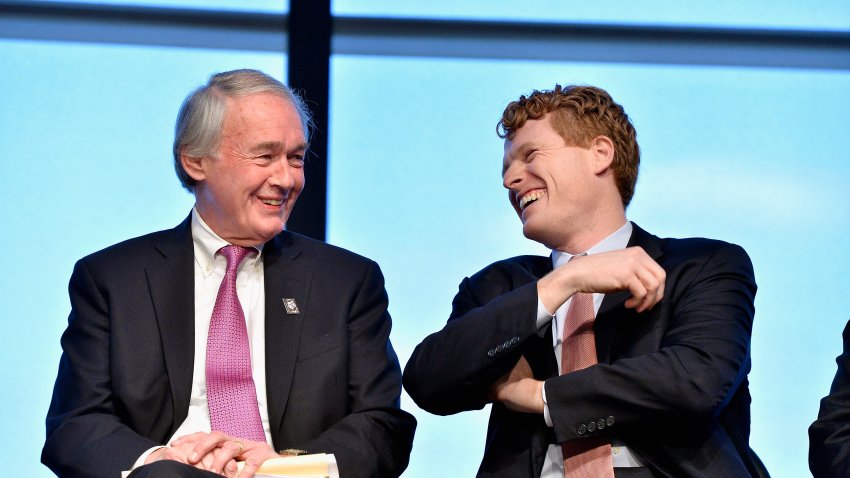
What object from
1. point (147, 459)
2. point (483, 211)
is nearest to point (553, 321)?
point (147, 459)

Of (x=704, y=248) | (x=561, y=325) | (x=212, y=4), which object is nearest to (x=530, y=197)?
(x=561, y=325)

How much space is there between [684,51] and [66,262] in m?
2.31

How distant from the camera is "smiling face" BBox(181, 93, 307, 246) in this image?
A: 285 centimetres

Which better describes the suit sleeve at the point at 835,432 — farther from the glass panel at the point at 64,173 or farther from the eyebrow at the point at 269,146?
the glass panel at the point at 64,173

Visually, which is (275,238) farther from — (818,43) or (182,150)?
(818,43)

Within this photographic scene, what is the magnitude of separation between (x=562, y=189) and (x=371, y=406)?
2.19 feet

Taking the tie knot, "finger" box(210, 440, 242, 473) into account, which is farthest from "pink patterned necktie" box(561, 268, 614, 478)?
the tie knot

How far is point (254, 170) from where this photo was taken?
2842mm

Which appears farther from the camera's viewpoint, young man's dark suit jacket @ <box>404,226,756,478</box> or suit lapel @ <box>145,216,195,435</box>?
suit lapel @ <box>145,216,195,435</box>

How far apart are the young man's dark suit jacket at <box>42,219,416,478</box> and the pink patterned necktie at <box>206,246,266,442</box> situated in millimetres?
53

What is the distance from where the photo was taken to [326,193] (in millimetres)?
4156

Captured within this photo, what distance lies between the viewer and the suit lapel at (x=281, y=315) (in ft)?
8.97

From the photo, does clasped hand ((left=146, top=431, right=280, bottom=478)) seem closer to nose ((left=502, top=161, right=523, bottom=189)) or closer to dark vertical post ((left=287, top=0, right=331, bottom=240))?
nose ((left=502, top=161, right=523, bottom=189))

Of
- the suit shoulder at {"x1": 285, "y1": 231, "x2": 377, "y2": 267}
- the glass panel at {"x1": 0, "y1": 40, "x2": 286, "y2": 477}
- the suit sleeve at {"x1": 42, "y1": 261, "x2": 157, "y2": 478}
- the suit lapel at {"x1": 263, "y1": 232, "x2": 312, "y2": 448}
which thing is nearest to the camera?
the suit sleeve at {"x1": 42, "y1": 261, "x2": 157, "y2": 478}
